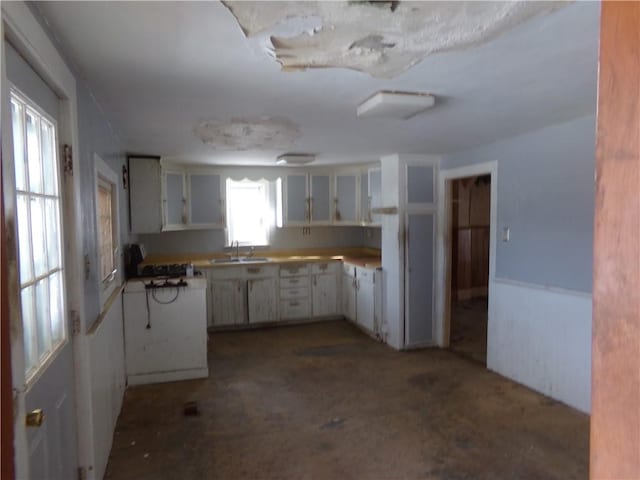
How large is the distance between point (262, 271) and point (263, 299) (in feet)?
1.18

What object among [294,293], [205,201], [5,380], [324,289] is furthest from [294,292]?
[5,380]

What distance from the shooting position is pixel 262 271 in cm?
530

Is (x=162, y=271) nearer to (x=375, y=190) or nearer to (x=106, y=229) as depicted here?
(x=106, y=229)

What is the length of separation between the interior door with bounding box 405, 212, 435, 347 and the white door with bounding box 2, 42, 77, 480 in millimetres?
3318

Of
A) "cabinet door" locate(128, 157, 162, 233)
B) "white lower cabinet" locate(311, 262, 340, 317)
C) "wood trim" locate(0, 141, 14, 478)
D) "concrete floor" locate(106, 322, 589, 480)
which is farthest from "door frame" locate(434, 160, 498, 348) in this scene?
"wood trim" locate(0, 141, 14, 478)

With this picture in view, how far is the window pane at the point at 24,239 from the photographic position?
1227 mm

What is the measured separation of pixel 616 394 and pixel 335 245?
18.9 feet

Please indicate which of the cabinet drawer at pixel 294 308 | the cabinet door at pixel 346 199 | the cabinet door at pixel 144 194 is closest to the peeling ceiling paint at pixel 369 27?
the cabinet door at pixel 144 194

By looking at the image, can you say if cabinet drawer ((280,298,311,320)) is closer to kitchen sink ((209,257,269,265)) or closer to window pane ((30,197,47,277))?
kitchen sink ((209,257,269,265))

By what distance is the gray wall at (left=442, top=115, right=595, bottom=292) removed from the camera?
9.50 ft

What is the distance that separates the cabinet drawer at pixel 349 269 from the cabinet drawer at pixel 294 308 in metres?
0.63

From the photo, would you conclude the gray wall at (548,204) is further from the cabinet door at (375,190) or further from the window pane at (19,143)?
the window pane at (19,143)

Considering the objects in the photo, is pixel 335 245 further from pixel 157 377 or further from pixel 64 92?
pixel 64 92

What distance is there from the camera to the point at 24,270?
49.5 inches
